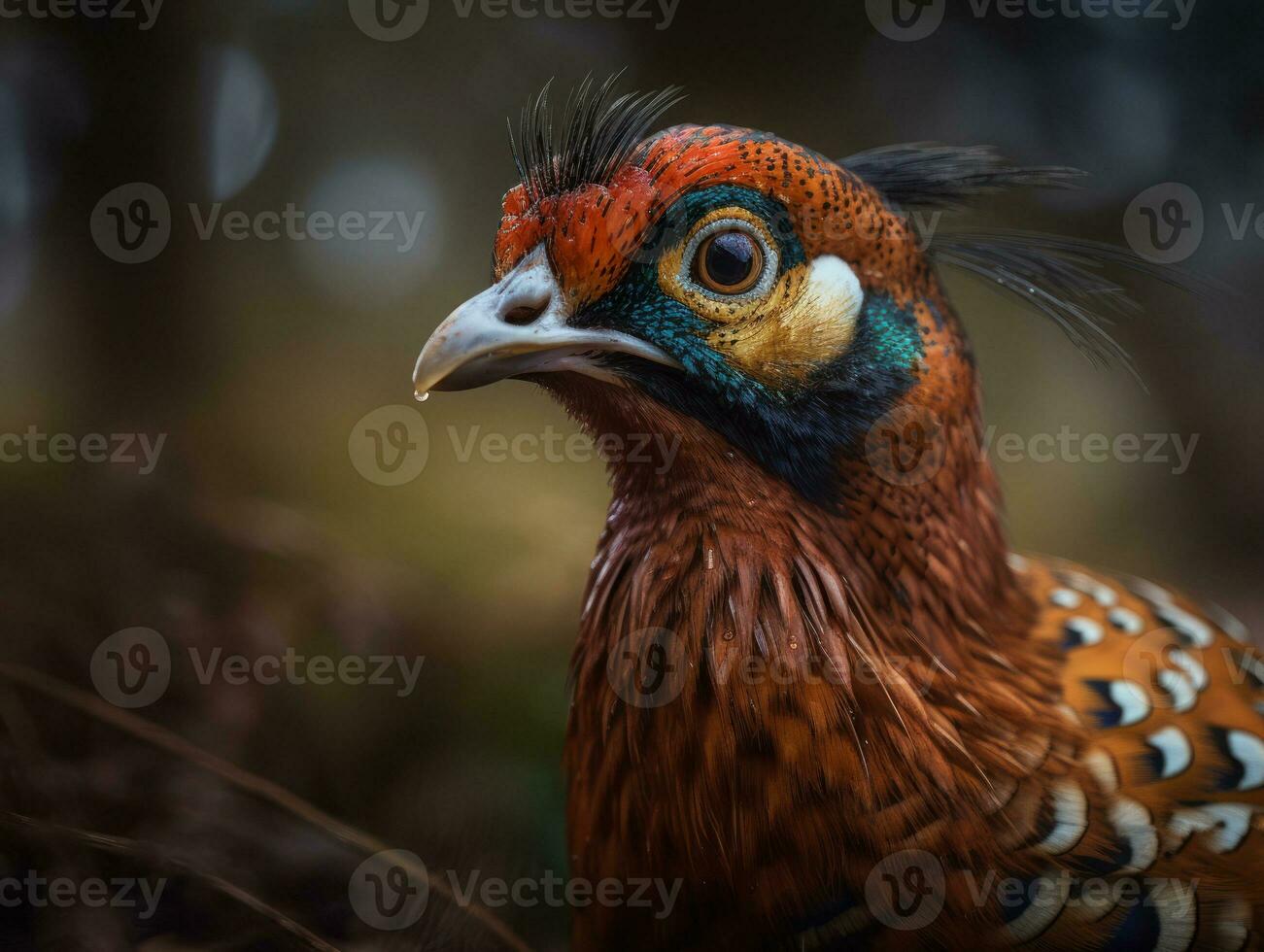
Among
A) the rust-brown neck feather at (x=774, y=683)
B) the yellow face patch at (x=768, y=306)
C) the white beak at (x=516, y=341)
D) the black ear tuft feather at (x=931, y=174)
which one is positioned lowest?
the rust-brown neck feather at (x=774, y=683)

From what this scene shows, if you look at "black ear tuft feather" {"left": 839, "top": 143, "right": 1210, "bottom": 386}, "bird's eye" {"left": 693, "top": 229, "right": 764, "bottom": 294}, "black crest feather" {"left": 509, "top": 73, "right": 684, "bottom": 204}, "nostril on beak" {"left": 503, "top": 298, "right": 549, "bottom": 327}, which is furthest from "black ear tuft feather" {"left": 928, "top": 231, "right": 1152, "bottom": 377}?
"nostril on beak" {"left": 503, "top": 298, "right": 549, "bottom": 327}

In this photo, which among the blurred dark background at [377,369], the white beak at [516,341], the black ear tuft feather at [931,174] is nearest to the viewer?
the white beak at [516,341]

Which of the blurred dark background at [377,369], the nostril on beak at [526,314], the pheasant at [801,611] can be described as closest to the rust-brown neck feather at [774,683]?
the pheasant at [801,611]

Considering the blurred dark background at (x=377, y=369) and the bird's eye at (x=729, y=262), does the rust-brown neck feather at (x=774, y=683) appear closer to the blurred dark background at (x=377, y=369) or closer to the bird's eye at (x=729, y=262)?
the bird's eye at (x=729, y=262)

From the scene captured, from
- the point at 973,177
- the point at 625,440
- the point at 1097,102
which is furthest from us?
the point at 1097,102

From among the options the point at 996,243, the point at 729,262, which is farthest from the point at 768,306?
the point at 996,243

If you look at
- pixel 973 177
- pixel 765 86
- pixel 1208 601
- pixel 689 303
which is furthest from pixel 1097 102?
pixel 689 303

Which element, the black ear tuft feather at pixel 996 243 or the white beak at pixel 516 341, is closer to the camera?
the white beak at pixel 516 341

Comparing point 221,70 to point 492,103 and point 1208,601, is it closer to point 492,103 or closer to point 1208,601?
point 492,103
